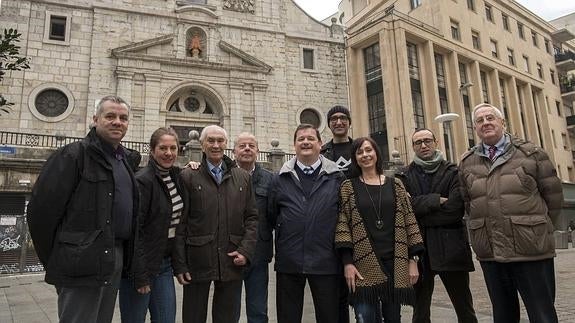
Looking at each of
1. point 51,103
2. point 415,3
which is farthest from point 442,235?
point 415,3

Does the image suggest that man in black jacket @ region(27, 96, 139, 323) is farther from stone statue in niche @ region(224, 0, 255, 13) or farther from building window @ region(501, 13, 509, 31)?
building window @ region(501, 13, 509, 31)

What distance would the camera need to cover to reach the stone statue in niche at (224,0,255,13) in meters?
22.8

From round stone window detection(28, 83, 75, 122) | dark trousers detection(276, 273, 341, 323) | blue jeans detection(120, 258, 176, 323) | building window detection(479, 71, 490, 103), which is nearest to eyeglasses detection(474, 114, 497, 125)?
dark trousers detection(276, 273, 341, 323)

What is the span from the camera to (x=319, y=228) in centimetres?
357

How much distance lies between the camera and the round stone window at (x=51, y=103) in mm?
18547

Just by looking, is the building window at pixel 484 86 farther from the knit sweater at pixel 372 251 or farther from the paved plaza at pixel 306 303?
the knit sweater at pixel 372 251

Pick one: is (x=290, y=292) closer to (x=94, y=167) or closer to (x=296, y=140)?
(x=296, y=140)

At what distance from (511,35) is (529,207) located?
34581 millimetres

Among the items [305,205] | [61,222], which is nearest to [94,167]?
[61,222]

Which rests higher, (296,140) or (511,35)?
(511,35)

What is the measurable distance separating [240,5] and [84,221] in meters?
22.2

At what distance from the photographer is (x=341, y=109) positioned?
15.0 feet

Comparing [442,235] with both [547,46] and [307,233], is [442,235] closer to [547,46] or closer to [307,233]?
[307,233]

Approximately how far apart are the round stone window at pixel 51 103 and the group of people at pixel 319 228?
57.9 ft
